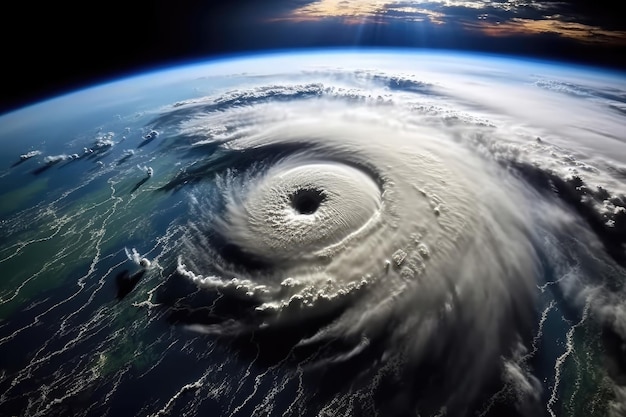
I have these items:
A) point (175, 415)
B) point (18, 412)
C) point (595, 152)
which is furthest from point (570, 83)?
point (18, 412)

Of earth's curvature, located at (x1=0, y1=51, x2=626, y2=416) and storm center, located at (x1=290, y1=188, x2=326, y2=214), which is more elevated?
storm center, located at (x1=290, y1=188, x2=326, y2=214)

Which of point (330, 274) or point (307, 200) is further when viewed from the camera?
point (307, 200)

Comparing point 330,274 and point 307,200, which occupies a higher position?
point 307,200

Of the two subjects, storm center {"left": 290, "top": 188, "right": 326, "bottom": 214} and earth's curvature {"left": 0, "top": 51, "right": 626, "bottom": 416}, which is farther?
storm center {"left": 290, "top": 188, "right": 326, "bottom": 214}

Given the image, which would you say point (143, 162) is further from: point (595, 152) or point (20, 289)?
point (595, 152)
